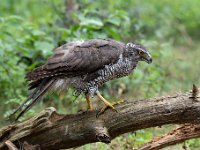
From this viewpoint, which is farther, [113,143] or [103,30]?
[103,30]

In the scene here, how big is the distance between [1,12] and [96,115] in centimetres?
735

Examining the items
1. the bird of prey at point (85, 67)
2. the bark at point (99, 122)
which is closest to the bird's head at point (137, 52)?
the bird of prey at point (85, 67)

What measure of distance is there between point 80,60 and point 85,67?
0.10 m

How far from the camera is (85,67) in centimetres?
559

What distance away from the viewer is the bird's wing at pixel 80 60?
5.57m

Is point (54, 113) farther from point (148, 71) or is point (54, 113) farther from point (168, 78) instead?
point (168, 78)

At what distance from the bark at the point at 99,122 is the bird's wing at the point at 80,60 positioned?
1.43 ft

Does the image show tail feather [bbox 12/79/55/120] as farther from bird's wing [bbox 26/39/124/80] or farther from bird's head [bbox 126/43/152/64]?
bird's head [bbox 126/43/152/64]

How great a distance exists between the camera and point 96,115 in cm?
543

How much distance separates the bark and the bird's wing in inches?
17.2

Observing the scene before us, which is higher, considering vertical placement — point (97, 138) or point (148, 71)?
point (148, 71)

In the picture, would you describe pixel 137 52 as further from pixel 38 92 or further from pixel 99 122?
pixel 38 92

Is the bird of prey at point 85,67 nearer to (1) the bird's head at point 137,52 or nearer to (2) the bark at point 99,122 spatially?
(1) the bird's head at point 137,52

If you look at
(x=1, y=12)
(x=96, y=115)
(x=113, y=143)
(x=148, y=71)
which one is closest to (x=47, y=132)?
(x=96, y=115)
